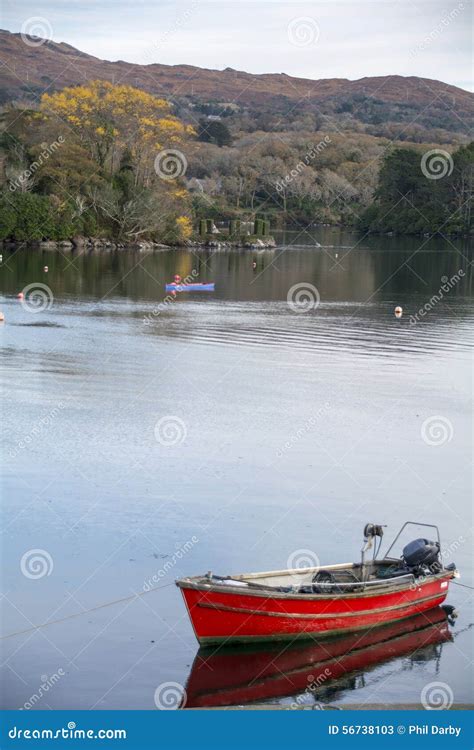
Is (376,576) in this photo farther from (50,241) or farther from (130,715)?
(50,241)

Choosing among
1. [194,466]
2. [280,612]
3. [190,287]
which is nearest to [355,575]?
[280,612]

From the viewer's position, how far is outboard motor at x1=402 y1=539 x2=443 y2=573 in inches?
772

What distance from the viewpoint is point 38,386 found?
33.6m

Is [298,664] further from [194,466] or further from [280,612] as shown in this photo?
[194,466]

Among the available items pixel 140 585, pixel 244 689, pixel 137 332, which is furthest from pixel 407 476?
pixel 137 332

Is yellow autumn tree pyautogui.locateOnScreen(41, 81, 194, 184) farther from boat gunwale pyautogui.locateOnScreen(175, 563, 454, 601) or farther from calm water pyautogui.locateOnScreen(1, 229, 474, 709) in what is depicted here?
boat gunwale pyautogui.locateOnScreen(175, 563, 454, 601)

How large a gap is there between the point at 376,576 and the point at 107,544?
16.4ft

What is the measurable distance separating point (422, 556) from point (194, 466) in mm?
7644

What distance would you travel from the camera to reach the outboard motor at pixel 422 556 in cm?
1961

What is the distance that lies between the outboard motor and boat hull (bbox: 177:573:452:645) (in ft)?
1.64

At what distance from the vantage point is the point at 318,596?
17.7m

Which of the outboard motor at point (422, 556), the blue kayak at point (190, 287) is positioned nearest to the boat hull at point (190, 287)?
the blue kayak at point (190, 287)

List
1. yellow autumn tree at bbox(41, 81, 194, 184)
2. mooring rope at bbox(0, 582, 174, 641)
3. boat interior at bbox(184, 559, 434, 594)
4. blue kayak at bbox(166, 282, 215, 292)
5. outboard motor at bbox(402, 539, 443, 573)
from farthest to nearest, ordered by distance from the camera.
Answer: yellow autumn tree at bbox(41, 81, 194, 184) < blue kayak at bbox(166, 282, 215, 292) < outboard motor at bbox(402, 539, 443, 573) < mooring rope at bbox(0, 582, 174, 641) < boat interior at bbox(184, 559, 434, 594)

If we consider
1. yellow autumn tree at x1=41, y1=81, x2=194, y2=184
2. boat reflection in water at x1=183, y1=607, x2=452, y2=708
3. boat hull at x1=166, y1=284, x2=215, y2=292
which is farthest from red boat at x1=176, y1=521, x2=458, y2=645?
yellow autumn tree at x1=41, y1=81, x2=194, y2=184
